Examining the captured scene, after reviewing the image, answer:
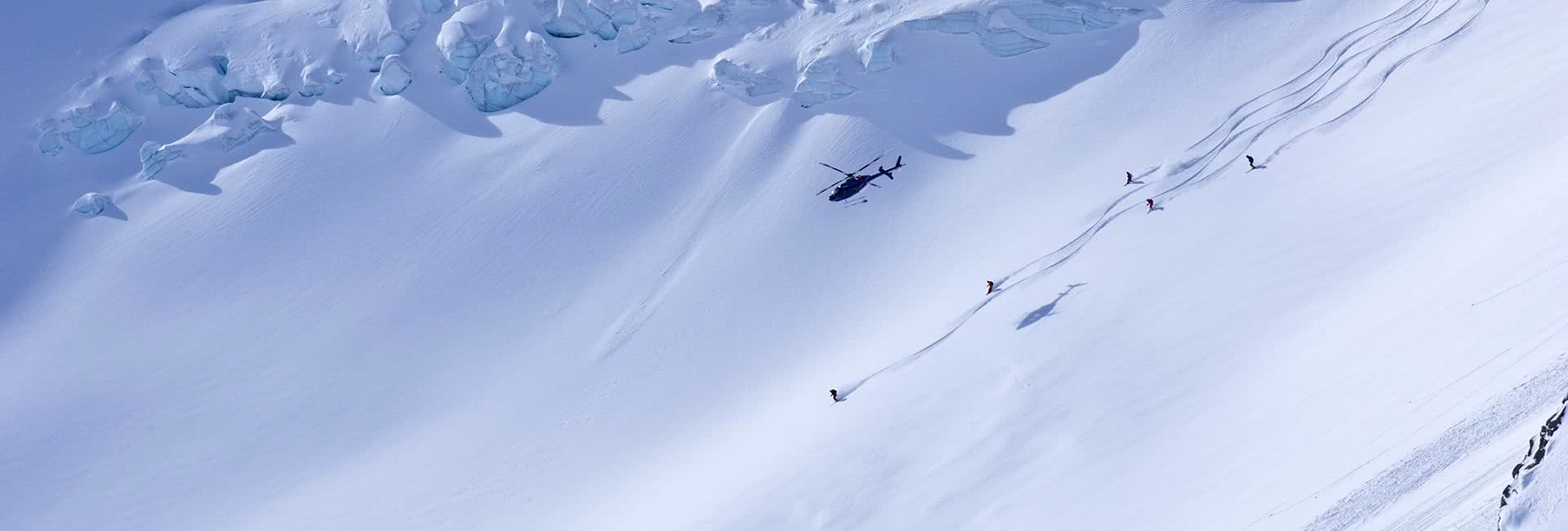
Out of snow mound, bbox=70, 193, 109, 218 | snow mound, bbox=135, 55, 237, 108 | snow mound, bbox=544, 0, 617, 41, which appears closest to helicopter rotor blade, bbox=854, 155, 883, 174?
snow mound, bbox=544, 0, 617, 41

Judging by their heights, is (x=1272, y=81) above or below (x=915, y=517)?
above

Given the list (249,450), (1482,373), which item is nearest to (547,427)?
(249,450)

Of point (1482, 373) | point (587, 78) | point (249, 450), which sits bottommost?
point (1482, 373)

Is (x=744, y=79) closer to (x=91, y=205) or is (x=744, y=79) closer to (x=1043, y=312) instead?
(x=1043, y=312)

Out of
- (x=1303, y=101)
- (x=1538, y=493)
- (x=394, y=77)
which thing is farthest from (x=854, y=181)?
(x=1538, y=493)

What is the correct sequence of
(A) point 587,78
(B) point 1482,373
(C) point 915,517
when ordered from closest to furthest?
1. (B) point 1482,373
2. (C) point 915,517
3. (A) point 587,78

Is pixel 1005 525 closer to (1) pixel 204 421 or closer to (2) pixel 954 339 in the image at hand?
(2) pixel 954 339

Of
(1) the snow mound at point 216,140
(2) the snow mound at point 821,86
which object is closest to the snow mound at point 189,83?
(1) the snow mound at point 216,140
